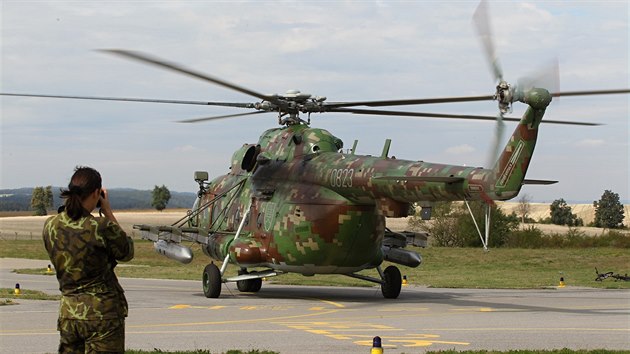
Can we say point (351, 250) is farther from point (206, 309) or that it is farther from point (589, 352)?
point (589, 352)

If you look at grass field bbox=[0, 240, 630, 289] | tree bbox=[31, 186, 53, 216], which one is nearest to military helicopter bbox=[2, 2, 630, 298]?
grass field bbox=[0, 240, 630, 289]

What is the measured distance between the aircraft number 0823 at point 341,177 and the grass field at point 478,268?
11.0 m

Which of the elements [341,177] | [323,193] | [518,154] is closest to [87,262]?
[518,154]

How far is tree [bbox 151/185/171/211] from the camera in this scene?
180750mm

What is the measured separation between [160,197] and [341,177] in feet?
531

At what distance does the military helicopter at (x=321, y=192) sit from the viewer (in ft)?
64.1

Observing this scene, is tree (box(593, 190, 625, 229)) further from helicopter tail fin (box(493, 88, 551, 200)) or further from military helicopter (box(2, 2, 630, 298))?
helicopter tail fin (box(493, 88, 551, 200))

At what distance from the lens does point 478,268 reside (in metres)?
46.5

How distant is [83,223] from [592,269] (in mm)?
39401

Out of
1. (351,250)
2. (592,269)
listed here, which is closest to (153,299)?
(351,250)

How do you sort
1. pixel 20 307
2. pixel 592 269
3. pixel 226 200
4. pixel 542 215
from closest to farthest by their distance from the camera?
1. pixel 20 307
2. pixel 226 200
3. pixel 592 269
4. pixel 542 215

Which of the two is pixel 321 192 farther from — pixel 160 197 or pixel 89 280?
pixel 160 197

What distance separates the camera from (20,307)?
2214 centimetres

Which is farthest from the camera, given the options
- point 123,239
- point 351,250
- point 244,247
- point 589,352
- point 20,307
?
point 244,247
